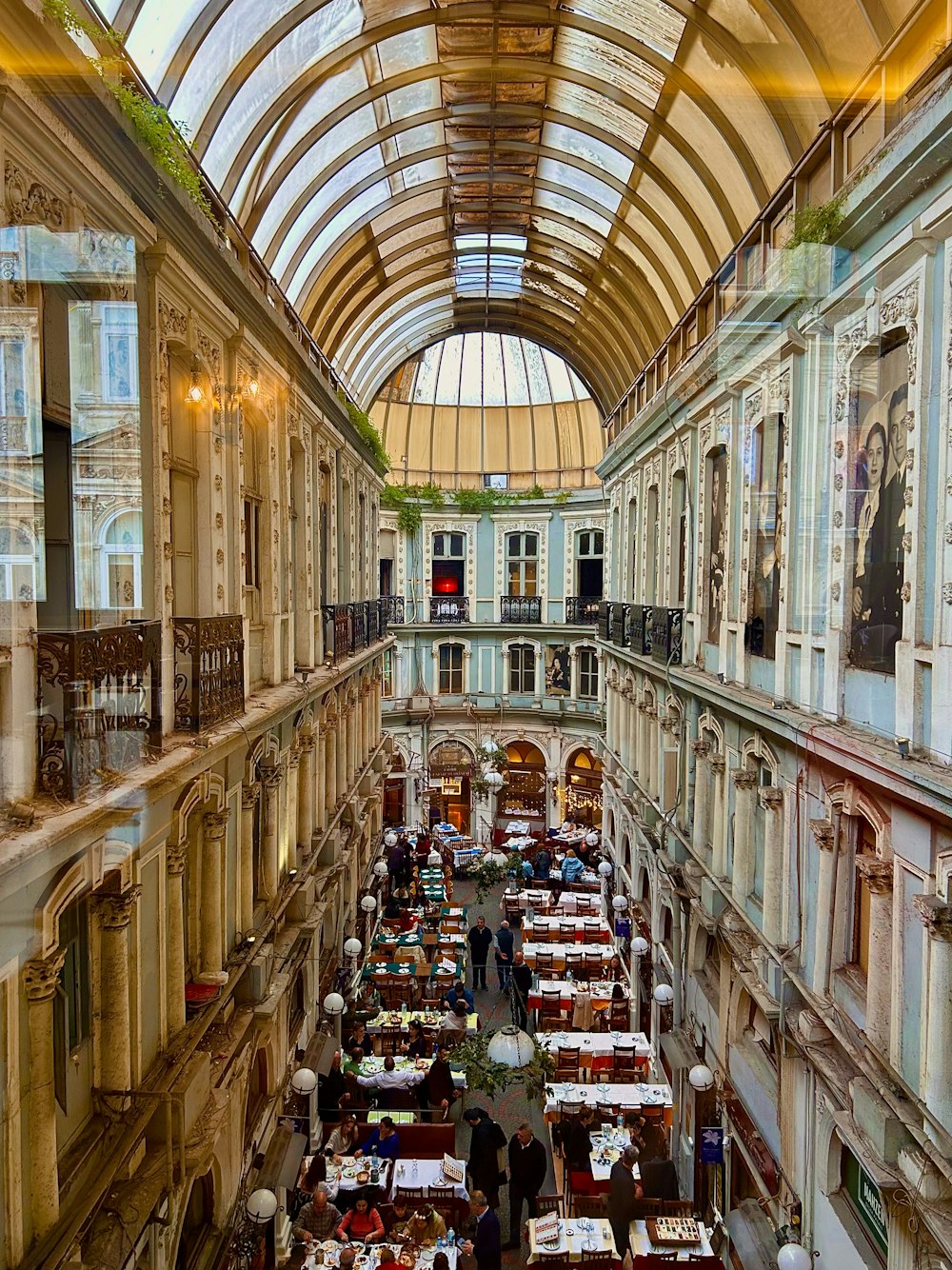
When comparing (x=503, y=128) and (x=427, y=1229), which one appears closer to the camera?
(x=427, y=1229)

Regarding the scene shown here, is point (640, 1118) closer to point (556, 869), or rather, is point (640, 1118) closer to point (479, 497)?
point (556, 869)

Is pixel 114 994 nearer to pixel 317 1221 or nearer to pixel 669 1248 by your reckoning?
pixel 317 1221

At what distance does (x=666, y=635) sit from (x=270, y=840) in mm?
6783

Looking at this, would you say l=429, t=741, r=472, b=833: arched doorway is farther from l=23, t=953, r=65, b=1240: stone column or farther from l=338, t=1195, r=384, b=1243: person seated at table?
l=23, t=953, r=65, b=1240: stone column

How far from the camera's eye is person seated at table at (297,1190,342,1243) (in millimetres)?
8602

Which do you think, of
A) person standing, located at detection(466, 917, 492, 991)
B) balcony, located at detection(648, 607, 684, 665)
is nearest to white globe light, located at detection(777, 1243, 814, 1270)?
balcony, located at detection(648, 607, 684, 665)

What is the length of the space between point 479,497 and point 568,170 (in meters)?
13.2

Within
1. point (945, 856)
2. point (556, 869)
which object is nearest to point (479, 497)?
point (556, 869)

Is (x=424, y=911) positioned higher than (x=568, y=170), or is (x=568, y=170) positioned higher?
(x=568, y=170)

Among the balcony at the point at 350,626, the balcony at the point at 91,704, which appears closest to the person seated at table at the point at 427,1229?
the balcony at the point at 91,704

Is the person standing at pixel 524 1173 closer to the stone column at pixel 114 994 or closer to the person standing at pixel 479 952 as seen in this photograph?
the stone column at pixel 114 994

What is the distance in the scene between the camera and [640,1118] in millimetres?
11250

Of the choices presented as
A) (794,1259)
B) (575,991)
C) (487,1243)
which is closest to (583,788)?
(575,991)

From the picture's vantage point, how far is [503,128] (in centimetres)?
1396
